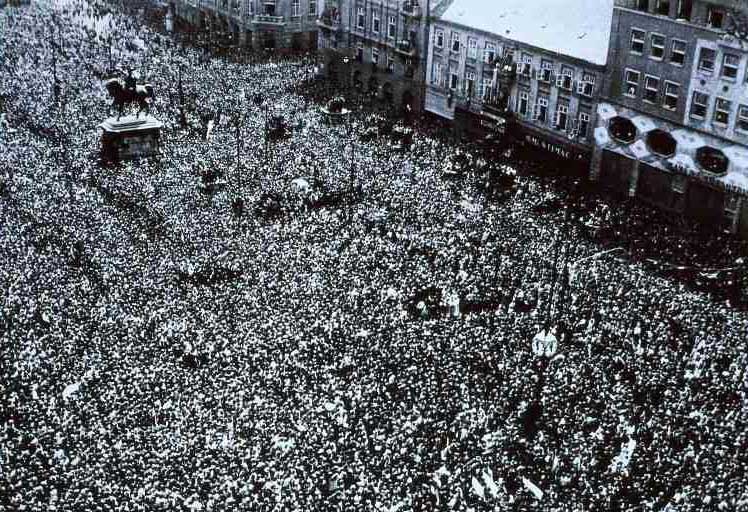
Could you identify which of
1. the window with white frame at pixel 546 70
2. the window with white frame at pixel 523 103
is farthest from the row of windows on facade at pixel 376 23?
the window with white frame at pixel 546 70

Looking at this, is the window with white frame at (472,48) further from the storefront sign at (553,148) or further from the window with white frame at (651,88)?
the window with white frame at (651,88)

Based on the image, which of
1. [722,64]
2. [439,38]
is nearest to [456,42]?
[439,38]

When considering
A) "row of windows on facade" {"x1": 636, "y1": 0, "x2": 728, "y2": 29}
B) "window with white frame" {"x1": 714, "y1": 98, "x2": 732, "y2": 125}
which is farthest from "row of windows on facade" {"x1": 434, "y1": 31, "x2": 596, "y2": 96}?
"window with white frame" {"x1": 714, "y1": 98, "x2": 732, "y2": 125}

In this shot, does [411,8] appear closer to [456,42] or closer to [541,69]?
[456,42]

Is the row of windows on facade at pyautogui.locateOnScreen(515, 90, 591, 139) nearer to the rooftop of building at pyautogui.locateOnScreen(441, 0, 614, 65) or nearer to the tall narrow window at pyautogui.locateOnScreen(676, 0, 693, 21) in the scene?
the rooftop of building at pyautogui.locateOnScreen(441, 0, 614, 65)

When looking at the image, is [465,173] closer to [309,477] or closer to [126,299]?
[126,299]

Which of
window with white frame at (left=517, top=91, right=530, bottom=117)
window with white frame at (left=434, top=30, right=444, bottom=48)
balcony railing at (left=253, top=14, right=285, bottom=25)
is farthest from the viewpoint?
balcony railing at (left=253, top=14, right=285, bottom=25)
